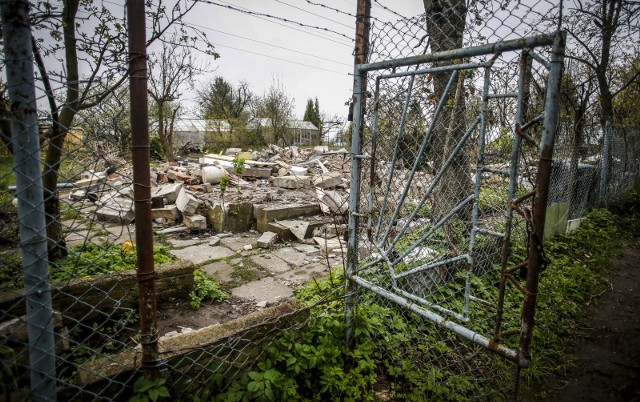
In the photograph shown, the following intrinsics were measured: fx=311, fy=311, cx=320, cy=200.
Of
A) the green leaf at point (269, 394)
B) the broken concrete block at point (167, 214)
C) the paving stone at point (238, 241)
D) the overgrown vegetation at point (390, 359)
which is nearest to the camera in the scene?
the green leaf at point (269, 394)

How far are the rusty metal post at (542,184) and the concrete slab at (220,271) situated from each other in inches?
144

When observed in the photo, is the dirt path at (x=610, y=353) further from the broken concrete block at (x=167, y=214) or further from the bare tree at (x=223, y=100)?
the bare tree at (x=223, y=100)

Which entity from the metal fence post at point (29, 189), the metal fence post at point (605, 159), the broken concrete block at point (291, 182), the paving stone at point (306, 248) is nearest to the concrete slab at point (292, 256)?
the paving stone at point (306, 248)

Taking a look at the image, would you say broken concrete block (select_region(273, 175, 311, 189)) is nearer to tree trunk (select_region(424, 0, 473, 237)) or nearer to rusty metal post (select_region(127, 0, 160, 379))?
tree trunk (select_region(424, 0, 473, 237))

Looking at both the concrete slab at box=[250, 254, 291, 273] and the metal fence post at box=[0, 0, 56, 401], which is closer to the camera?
the metal fence post at box=[0, 0, 56, 401]

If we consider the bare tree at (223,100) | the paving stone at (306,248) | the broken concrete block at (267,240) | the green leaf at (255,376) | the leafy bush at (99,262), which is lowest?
the paving stone at (306,248)

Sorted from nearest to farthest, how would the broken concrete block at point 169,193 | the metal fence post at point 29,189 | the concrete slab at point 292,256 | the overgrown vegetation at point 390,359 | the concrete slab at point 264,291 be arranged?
the metal fence post at point 29,189, the overgrown vegetation at point 390,359, the concrete slab at point 264,291, the concrete slab at point 292,256, the broken concrete block at point 169,193

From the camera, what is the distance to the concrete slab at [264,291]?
395cm

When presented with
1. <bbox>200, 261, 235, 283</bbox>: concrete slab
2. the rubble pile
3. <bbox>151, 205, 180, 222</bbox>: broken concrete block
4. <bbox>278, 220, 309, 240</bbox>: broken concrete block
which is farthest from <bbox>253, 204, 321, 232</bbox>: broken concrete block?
<bbox>151, 205, 180, 222</bbox>: broken concrete block

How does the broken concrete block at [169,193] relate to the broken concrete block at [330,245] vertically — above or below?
above

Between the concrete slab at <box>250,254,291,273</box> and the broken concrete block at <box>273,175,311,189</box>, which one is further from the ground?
the broken concrete block at <box>273,175,311,189</box>

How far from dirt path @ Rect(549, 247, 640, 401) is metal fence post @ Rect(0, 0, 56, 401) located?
335 cm

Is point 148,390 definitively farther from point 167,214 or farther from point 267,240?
point 167,214

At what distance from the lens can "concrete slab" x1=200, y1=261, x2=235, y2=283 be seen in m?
4.40
